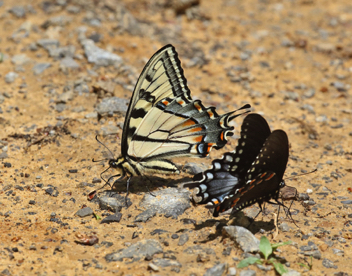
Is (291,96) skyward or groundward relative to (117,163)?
skyward

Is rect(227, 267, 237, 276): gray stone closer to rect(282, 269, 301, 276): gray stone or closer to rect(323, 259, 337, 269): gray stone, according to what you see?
rect(282, 269, 301, 276): gray stone

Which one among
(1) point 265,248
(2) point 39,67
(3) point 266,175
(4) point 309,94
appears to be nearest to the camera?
(1) point 265,248

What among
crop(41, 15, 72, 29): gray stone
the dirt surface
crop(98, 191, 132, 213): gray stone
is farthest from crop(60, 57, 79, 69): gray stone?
crop(98, 191, 132, 213): gray stone

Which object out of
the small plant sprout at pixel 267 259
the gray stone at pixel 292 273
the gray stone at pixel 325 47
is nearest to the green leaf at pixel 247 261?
the small plant sprout at pixel 267 259

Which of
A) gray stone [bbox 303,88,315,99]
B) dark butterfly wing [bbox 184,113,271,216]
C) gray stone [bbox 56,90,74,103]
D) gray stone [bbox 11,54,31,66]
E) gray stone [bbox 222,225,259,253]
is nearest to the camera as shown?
gray stone [bbox 222,225,259,253]

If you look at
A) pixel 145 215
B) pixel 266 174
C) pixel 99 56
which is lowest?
pixel 145 215

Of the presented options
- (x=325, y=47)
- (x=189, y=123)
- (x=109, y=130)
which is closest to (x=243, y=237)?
(x=189, y=123)

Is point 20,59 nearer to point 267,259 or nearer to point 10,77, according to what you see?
point 10,77

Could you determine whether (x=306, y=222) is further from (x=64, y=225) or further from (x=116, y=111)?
(x=116, y=111)
